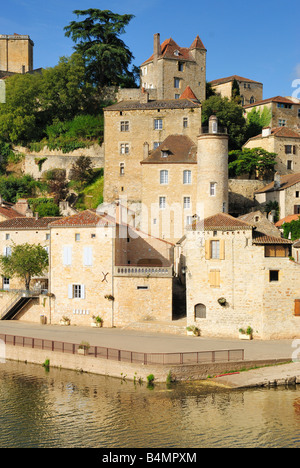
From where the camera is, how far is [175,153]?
48938 mm

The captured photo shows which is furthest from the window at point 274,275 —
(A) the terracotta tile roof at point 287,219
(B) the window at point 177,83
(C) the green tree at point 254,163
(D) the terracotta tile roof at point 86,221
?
(B) the window at point 177,83

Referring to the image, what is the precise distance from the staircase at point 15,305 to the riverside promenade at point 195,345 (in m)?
1.58

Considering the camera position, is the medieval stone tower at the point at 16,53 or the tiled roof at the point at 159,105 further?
the medieval stone tower at the point at 16,53

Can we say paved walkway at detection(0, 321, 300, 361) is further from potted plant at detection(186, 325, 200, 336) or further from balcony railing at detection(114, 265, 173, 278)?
balcony railing at detection(114, 265, 173, 278)

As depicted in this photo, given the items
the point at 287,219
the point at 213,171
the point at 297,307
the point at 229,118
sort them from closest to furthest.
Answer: the point at 297,307
the point at 213,171
the point at 287,219
the point at 229,118

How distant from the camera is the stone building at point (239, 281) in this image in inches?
1242

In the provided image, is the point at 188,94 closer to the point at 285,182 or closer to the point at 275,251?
the point at 285,182

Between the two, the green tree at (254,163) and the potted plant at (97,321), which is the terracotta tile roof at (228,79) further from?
the potted plant at (97,321)

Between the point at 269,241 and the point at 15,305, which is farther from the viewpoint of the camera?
the point at 15,305

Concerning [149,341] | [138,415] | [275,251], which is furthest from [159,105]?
[138,415]

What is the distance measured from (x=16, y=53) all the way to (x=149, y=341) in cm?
7476

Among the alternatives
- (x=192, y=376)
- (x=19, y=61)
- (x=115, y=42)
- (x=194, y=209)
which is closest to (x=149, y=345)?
(x=192, y=376)
